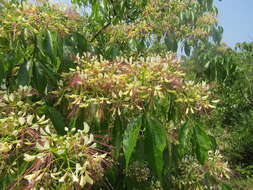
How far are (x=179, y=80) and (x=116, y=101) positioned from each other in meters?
0.29

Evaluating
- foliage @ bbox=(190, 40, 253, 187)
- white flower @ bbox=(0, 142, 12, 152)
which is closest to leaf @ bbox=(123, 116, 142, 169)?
white flower @ bbox=(0, 142, 12, 152)

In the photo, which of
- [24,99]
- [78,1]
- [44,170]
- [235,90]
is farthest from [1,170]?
[235,90]

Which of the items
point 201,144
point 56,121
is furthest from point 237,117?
point 56,121

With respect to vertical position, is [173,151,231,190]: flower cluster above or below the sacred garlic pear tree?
below

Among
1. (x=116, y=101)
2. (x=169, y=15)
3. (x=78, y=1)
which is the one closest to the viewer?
(x=116, y=101)

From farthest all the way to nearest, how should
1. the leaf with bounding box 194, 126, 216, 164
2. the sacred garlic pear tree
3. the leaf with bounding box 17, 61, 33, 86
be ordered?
the leaf with bounding box 17, 61, 33, 86 < the leaf with bounding box 194, 126, 216, 164 < the sacred garlic pear tree

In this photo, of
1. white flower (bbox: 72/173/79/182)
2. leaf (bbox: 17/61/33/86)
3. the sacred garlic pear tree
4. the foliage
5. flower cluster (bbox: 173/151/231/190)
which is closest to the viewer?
white flower (bbox: 72/173/79/182)

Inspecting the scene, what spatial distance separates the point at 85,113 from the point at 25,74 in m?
0.37

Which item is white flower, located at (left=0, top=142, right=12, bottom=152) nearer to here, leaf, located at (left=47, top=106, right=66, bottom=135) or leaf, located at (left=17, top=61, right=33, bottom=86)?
leaf, located at (left=47, top=106, right=66, bottom=135)

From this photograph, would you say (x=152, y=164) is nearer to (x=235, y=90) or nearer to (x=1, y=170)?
(x=1, y=170)

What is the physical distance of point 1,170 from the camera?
115 cm

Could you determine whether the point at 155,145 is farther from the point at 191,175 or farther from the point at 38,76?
the point at 191,175

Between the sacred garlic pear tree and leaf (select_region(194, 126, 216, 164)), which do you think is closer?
the sacred garlic pear tree

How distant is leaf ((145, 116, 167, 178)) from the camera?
116 cm
